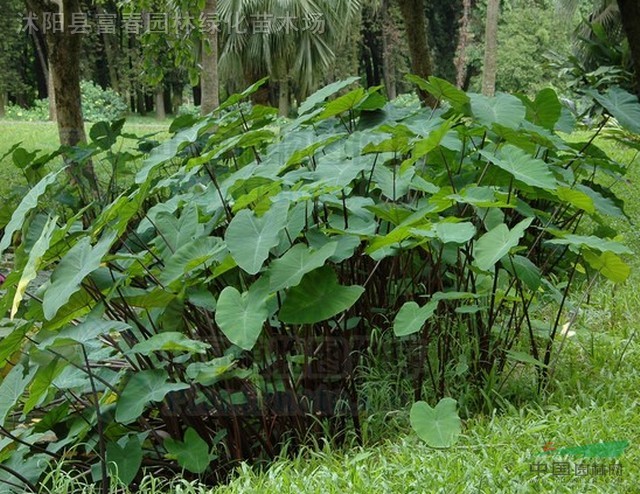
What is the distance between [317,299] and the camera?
222cm

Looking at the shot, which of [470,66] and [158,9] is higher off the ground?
[158,9]

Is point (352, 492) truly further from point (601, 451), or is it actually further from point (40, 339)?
point (40, 339)

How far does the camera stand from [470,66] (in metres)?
30.9

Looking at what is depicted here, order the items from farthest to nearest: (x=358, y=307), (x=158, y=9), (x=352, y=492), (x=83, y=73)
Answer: (x=83, y=73), (x=158, y=9), (x=358, y=307), (x=352, y=492)

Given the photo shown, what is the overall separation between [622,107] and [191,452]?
2.23m

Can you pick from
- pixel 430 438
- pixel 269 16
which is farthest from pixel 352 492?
pixel 269 16

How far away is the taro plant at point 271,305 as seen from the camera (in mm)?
2141

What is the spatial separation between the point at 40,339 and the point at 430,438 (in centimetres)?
113

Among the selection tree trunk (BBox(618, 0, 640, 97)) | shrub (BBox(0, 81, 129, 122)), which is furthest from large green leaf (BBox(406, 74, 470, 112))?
shrub (BBox(0, 81, 129, 122))

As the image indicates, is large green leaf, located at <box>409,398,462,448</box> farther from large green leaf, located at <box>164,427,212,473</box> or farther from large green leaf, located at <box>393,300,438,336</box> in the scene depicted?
large green leaf, located at <box>164,427,212,473</box>

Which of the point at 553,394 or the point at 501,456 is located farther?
the point at 553,394

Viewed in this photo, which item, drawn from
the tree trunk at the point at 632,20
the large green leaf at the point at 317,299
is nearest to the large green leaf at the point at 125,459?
the large green leaf at the point at 317,299

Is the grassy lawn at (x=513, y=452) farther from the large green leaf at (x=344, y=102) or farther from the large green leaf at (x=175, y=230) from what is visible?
the large green leaf at (x=344, y=102)

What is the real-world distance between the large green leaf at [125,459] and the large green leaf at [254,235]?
2.00 feet
